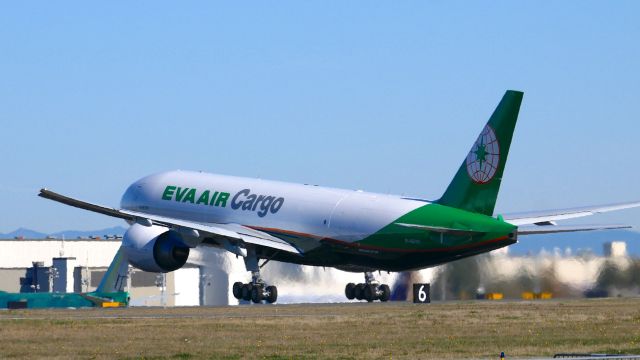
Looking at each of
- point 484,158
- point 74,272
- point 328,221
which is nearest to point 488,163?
point 484,158

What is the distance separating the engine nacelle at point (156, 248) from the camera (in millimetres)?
65125

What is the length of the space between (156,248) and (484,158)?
17803mm

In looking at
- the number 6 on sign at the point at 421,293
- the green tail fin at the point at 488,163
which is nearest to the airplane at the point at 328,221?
the green tail fin at the point at 488,163

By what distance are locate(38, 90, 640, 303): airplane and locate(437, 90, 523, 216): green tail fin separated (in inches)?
1.7

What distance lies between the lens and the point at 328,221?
209 ft

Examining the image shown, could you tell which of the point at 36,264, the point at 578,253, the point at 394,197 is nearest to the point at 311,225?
the point at 394,197

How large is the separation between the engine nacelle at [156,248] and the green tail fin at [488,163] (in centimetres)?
1508

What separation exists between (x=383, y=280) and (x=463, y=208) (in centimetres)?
1670

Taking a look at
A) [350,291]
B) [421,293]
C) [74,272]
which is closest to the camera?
[350,291]

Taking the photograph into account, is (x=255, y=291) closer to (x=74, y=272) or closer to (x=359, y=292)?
(x=359, y=292)

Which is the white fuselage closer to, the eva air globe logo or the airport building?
the eva air globe logo

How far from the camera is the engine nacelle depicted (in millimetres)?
65125

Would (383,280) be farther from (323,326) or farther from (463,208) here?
(323,326)

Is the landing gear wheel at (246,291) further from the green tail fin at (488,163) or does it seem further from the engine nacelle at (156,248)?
the green tail fin at (488,163)
